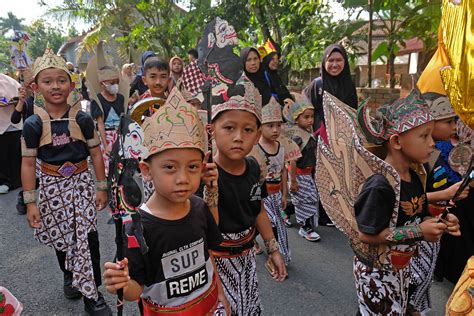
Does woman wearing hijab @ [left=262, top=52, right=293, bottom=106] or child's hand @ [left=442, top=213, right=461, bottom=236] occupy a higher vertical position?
woman wearing hijab @ [left=262, top=52, right=293, bottom=106]

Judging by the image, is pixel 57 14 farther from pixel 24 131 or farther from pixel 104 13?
pixel 24 131

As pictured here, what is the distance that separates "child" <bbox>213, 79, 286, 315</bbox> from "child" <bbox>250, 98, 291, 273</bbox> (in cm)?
119

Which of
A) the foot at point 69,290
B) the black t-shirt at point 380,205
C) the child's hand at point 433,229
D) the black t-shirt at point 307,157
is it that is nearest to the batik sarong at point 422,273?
the black t-shirt at point 380,205

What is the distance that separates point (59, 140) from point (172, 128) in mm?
1666

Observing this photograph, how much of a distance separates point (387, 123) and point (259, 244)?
2.62 meters

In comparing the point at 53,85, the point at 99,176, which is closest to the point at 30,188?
the point at 99,176

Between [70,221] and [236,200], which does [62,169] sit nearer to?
[70,221]

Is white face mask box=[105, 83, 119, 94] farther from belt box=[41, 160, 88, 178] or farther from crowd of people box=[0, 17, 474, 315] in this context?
belt box=[41, 160, 88, 178]

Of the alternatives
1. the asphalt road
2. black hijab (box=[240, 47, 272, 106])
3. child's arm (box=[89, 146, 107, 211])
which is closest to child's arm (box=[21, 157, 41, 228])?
child's arm (box=[89, 146, 107, 211])

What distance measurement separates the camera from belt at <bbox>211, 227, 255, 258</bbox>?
2.18 m

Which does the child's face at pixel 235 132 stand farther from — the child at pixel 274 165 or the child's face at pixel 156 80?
the child's face at pixel 156 80

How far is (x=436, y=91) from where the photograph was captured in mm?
2697

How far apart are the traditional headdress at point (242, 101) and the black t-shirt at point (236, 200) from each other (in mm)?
367

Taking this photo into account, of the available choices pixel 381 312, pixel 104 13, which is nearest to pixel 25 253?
pixel 381 312
